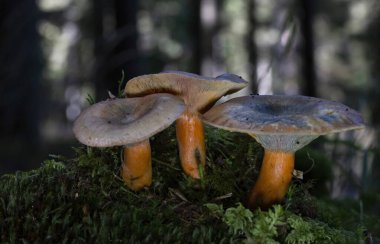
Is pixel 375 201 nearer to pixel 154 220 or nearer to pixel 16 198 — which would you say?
pixel 154 220

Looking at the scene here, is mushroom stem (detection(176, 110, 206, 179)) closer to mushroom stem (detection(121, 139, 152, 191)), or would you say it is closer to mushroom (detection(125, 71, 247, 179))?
mushroom (detection(125, 71, 247, 179))

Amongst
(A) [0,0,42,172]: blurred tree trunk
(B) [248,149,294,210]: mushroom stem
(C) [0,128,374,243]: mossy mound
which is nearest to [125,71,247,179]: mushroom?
(C) [0,128,374,243]: mossy mound

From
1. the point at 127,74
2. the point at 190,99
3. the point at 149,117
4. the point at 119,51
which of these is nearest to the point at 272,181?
the point at 190,99

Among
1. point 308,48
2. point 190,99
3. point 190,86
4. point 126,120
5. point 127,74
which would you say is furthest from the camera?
point 308,48

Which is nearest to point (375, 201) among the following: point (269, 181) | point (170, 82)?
point (269, 181)

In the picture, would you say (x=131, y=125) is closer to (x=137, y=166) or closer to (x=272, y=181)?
(x=137, y=166)

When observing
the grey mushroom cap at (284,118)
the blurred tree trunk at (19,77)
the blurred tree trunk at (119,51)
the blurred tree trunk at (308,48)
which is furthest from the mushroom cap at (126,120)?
the blurred tree trunk at (308,48)
